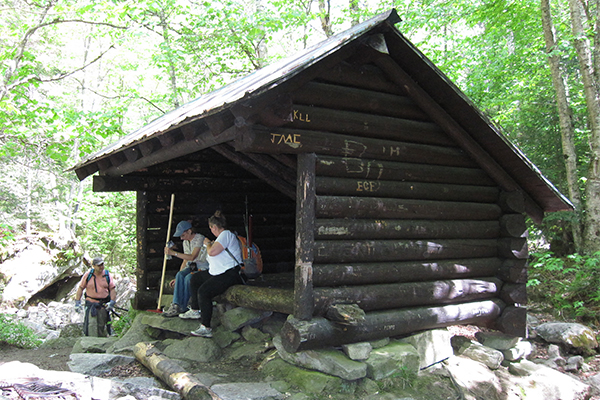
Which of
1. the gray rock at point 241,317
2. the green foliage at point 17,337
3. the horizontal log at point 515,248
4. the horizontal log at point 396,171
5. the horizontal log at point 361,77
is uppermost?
the horizontal log at point 361,77

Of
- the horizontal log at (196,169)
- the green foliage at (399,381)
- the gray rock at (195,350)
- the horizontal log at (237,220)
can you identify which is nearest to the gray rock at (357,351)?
the green foliage at (399,381)

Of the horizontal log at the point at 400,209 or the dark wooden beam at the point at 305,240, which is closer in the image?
the dark wooden beam at the point at 305,240

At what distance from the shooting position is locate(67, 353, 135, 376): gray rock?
5645 mm

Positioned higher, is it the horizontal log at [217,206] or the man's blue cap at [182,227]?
the horizontal log at [217,206]

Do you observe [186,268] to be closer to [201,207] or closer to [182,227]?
[182,227]

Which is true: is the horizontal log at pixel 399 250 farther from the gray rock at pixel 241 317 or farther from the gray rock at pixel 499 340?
the gray rock at pixel 241 317

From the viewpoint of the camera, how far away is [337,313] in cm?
511

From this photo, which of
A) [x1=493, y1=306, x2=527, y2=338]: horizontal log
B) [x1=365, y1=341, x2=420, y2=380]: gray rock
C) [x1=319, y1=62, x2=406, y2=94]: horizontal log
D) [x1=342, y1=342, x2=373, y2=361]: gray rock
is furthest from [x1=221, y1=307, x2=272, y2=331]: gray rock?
[x1=493, y1=306, x2=527, y2=338]: horizontal log

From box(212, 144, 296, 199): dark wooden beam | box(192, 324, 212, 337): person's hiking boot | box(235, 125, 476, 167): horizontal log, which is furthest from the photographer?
box(212, 144, 296, 199): dark wooden beam

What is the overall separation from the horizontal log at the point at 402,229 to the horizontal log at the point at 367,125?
3.92 feet

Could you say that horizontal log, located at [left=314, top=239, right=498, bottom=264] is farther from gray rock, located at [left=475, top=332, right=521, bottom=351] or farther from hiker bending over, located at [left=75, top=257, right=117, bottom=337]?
hiker bending over, located at [left=75, top=257, right=117, bottom=337]

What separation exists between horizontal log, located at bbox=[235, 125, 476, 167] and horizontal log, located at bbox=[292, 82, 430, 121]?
1.38ft

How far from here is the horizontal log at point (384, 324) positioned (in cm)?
500

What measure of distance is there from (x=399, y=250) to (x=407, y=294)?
23.8 inches
